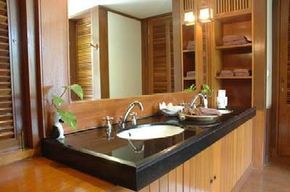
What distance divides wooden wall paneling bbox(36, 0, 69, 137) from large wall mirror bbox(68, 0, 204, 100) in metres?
0.07

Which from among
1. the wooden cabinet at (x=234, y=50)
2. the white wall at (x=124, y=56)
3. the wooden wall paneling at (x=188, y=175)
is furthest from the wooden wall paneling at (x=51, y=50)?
the wooden cabinet at (x=234, y=50)

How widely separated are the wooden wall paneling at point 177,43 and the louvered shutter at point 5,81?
161cm

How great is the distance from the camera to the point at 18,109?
1.26m

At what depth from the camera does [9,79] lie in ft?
4.02

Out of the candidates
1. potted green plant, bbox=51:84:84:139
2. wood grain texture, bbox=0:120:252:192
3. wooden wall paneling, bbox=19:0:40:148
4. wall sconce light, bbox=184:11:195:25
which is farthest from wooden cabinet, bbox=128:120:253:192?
wall sconce light, bbox=184:11:195:25

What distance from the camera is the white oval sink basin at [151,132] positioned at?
5.37 ft

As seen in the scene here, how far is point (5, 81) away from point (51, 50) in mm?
283

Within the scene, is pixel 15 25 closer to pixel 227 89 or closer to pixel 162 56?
pixel 162 56

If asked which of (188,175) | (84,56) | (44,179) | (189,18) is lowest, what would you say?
(188,175)

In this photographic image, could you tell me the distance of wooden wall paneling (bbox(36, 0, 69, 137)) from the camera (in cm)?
130

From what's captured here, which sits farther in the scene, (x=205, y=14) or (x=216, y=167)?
(x=205, y=14)

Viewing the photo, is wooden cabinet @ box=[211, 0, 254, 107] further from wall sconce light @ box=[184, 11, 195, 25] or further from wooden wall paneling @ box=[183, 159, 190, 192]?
wooden wall paneling @ box=[183, 159, 190, 192]

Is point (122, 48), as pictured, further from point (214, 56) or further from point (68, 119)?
point (214, 56)

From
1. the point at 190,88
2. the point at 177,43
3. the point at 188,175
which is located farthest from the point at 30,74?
the point at 190,88
